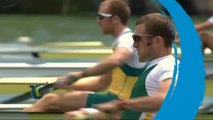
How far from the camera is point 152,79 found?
3.32 meters

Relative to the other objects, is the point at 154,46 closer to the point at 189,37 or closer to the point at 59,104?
the point at 189,37

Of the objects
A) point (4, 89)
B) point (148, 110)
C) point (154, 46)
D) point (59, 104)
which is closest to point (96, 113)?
point (148, 110)

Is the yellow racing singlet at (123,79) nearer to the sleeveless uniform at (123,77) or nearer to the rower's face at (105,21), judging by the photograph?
the sleeveless uniform at (123,77)

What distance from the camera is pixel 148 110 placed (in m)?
3.18

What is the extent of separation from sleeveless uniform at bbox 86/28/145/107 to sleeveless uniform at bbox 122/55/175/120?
0.67 m

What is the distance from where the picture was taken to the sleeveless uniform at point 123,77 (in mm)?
4164

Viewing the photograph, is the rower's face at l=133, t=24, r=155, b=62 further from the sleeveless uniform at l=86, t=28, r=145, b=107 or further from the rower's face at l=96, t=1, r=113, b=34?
the rower's face at l=96, t=1, r=113, b=34

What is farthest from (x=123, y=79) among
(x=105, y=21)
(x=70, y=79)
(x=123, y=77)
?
(x=105, y=21)

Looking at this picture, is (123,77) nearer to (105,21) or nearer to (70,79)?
(70,79)

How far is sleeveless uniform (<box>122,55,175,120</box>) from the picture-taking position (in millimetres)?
3273

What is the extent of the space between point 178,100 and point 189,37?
0.33 m
